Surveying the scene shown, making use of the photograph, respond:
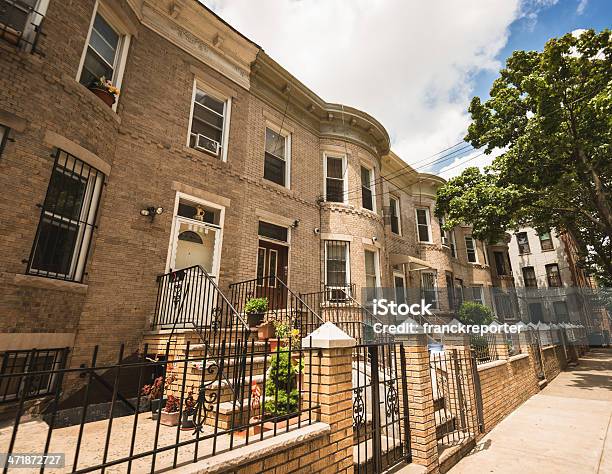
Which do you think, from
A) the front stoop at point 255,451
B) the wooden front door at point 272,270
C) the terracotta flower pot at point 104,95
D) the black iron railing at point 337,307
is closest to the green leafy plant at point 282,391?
the front stoop at point 255,451

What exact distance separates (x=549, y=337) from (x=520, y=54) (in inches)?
453

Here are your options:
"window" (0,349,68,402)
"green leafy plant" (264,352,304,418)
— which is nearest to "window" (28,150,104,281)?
"window" (0,349,68,402)

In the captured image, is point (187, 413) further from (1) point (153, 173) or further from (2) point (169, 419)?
(1) point (153, 173)

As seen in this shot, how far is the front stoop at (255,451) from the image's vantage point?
209 cm

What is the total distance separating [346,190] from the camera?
12.2 meters

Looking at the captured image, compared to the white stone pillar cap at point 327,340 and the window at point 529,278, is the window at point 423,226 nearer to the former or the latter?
the white stone pillar cap at point 327,340

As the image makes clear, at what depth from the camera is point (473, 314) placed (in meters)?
16.9

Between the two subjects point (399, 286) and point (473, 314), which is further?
point (473, 314)

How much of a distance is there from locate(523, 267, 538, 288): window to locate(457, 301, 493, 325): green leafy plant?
1673 centimetres

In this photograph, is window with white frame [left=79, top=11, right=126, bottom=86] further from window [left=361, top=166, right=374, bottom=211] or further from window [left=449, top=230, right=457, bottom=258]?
window [left=449, top=230, right=457, bottom=258]

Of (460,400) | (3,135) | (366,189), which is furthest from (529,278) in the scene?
(3,135)

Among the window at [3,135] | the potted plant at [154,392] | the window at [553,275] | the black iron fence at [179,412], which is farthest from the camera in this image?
the window at [553,275]

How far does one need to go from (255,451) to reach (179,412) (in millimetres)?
683

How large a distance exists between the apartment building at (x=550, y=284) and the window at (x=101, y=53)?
3094 centimetres
